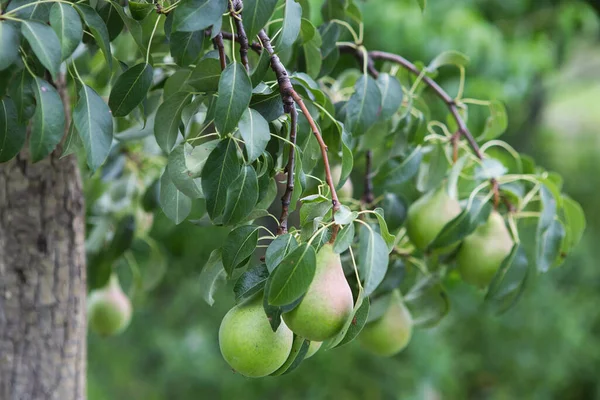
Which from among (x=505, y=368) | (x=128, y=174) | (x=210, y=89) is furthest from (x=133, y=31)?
(x=505, y=368)

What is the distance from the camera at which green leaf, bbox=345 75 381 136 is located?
2.16 feet

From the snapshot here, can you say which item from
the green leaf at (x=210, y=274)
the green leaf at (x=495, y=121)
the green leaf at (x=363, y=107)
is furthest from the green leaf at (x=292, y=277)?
the green leaf at (x=495, y=121)

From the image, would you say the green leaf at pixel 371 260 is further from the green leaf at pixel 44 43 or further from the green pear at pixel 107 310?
the green pear at pixel 107 310

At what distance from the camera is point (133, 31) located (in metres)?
0.53

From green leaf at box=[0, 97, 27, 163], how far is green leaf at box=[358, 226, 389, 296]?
0.24 m

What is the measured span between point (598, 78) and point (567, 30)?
167 cm

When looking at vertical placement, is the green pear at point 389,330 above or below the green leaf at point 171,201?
below

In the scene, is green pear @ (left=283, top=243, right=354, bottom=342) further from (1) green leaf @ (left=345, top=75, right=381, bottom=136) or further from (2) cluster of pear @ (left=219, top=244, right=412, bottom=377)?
(1) green leaf @ (left=345, top=75, right=381, bottom=136)

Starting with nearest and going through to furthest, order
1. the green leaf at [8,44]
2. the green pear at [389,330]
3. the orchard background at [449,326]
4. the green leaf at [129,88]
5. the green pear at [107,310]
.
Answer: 1. the green leaf at [8,44]
2. the green leaf at [129,88]
3. the green pear at [389,330]
4. the green pear at [107,310]
5. the orchard background at [449,326]

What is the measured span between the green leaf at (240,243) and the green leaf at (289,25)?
4.8 inches

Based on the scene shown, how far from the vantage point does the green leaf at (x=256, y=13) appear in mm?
448

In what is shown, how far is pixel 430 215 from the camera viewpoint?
29.7 inches

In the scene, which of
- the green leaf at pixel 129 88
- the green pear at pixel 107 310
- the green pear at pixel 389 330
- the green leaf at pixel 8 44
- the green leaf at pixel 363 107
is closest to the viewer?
the green leaf at pixel 8 44

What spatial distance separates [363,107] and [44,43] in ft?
1.03
